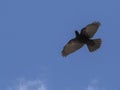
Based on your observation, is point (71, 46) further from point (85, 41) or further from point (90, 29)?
point (90, 29)

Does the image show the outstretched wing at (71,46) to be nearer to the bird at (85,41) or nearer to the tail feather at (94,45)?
the bird at (85,41)

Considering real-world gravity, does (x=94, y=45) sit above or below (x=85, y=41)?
below

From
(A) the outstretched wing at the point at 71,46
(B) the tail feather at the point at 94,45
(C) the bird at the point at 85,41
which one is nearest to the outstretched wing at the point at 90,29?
(C) the bird at the point at 85,41

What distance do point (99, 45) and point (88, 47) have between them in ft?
2.90

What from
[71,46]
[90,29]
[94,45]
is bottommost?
[94,45]

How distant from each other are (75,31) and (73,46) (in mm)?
910

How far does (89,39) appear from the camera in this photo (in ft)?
125

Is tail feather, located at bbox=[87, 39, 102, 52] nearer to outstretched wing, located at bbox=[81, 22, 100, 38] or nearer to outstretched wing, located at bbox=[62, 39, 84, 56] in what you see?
outstretched wing, located at bbox=[81, 22, 100, 38]

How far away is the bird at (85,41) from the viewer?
123 feet

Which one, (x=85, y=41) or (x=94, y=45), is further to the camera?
(x=85, y=41)

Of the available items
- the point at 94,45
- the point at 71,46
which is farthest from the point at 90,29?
the point at 71,46

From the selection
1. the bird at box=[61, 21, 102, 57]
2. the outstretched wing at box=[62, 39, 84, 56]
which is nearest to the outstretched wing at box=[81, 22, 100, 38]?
the bird at box=[61, 21, 102, 57]

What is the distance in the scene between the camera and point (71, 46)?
126 feet

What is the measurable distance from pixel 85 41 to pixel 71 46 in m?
0.83
